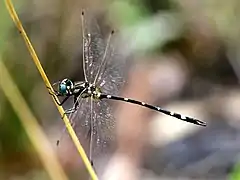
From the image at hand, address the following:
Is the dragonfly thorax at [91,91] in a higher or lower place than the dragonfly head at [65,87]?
lower

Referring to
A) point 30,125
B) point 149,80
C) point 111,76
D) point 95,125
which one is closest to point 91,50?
point 111,76

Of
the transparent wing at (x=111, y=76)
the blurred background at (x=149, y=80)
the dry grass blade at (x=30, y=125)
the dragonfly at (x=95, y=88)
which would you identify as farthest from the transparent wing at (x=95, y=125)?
the blurred background at (x=149, y=80)

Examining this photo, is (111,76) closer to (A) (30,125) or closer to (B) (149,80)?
(A) (30,125)

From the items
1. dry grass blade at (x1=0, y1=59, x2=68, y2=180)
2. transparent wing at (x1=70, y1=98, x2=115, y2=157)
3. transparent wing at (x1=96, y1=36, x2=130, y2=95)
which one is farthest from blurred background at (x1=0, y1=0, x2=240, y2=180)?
transparent wing at (x1=70, y1=98, x2=115, y2=157)

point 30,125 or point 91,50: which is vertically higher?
point 91,50

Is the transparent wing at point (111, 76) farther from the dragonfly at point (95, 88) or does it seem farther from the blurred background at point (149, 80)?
the blurred background at point (149, 80)

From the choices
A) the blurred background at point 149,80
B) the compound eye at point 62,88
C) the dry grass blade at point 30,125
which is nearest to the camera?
the compound eye at point 62,88

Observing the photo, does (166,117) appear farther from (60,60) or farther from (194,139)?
(60,60)
